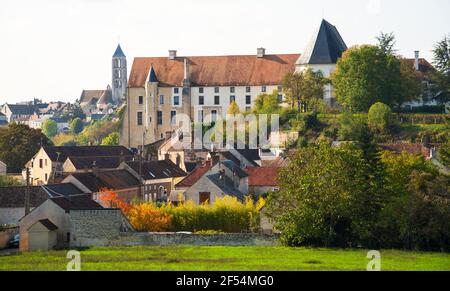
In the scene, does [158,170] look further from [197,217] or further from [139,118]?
[139,118]

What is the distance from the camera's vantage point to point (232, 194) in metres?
56.7

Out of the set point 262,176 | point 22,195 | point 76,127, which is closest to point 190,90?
point 262,176

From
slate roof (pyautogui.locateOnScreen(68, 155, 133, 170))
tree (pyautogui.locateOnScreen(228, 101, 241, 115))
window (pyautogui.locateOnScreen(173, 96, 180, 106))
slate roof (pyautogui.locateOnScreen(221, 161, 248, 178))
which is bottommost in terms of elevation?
slate roof (pyautogui.locateOnScreen(68, 155, 133, 170))

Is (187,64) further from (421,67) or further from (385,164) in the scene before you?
(385,164)

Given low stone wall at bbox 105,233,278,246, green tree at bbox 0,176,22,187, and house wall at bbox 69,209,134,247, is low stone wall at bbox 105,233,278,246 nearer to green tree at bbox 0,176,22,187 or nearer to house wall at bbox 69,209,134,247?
house wall at bbox 69,209,134,247

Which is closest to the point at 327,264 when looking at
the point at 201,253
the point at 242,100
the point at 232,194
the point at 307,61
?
the point at 201,253

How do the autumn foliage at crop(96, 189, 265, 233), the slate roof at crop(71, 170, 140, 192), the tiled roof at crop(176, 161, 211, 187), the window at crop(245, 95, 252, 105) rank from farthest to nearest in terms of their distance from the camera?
the window at crop(245, 95, 252, 105)
the tiled roof at crop(176, 161, 211, 187)
the slate roof at crop(71, 170, 140, 192)
the autumn foliage at crop(96, 189, 265, 233)

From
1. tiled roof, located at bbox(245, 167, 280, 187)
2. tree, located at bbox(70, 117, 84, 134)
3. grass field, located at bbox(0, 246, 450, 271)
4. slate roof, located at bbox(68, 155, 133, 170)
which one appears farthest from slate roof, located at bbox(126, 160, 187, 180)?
tree, located at bbox(70, 117, 84, 134)

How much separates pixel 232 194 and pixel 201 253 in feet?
47.8

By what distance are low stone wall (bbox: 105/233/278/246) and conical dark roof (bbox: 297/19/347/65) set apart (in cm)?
4280

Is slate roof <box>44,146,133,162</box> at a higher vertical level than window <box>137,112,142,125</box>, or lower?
lower

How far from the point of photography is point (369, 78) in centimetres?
7781

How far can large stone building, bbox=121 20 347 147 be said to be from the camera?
311ft
